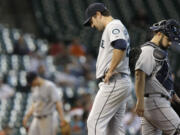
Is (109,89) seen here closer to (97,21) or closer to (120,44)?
(120,44)

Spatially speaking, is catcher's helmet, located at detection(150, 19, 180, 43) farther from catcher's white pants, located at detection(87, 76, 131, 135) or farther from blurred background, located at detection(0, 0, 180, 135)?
blurred background, located at detection(0, 0, 180, 135)

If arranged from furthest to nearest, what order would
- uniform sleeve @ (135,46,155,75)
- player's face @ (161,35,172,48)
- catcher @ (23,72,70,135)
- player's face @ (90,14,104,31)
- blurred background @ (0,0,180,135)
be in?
blurred background @ (0,0,180,135) → catcher @ (23,72,70,135) → player's face @ (90,14,104,31) → player's face @ (161,35,172,48) → uniform sleeve @ (135,46,155,75)

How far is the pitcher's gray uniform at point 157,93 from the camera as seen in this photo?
6219 mm

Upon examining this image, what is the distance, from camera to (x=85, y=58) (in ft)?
51.5

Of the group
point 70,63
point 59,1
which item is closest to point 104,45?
point 70,63

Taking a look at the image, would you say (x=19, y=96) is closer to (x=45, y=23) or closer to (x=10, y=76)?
(x=10, y=76)

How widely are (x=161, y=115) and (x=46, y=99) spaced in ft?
10.8

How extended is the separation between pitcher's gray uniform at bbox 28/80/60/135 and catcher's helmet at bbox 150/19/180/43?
3233 mm

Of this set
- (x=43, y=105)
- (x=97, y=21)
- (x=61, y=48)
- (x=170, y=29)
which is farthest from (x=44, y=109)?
(x=61, y=48)

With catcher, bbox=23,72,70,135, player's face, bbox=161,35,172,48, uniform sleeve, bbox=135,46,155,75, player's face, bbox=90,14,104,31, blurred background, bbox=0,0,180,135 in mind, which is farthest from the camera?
blurred background, bbox=0,0,180,135

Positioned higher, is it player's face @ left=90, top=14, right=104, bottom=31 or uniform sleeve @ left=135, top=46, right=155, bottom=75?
player's face @ left=90, top=14, right=104, bottom=31

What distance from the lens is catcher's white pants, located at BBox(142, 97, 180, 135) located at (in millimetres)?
6266

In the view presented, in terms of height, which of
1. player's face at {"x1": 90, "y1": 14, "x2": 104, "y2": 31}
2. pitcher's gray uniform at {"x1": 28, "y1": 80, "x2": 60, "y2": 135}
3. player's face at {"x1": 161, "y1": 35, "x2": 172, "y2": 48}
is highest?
player's face at {"x1": 90, "y1": 14, "x2": 104, "y2": 31}

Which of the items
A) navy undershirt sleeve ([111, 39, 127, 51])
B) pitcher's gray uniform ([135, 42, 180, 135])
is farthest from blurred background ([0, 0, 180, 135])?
navy undershirt sleeve ([111, 39, 127, 51])
